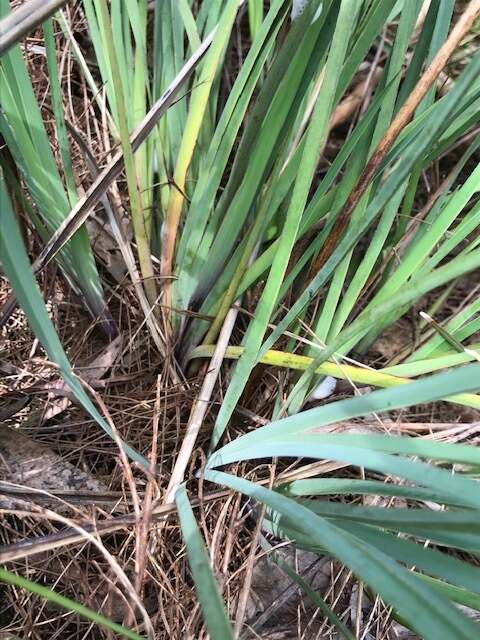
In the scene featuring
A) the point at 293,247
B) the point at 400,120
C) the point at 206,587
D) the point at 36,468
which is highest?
the point at 400,120

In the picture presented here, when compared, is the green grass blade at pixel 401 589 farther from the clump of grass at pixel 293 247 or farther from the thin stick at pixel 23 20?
the thin stick at pixel 23 20

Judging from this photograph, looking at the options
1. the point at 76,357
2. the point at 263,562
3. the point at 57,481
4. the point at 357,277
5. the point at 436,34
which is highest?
the point at 436,34

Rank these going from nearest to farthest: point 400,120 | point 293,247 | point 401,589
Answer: point 401,589 < point 400,120 < point 293,247

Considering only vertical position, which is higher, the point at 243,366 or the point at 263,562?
the point at 243,366

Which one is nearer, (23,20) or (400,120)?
(23,20)

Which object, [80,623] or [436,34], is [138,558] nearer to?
[80,623]

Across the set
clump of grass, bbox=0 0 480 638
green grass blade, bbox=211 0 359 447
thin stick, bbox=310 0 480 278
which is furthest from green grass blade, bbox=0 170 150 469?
thin stick, bbox=310 0 480 278

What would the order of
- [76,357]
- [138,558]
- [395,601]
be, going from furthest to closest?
[76,357]
[138,558]
[395,601]

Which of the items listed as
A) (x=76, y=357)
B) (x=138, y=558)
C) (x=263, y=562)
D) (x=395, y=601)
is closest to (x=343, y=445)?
(x=395, y=601)

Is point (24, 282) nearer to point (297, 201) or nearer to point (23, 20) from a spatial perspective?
point (23, 20)

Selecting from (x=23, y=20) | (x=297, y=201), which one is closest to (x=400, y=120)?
(x=297, y=201)

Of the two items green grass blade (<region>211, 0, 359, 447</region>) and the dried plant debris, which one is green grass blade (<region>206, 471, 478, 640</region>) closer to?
green grass blade (<region>211, 0, 359, 447</region>)
